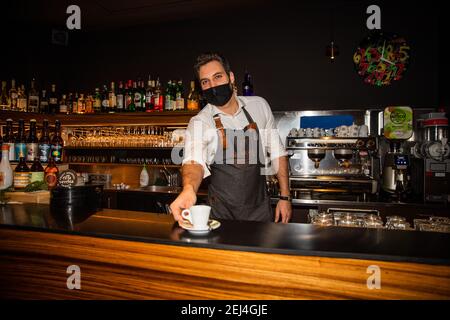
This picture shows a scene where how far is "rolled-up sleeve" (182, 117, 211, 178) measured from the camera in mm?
1979

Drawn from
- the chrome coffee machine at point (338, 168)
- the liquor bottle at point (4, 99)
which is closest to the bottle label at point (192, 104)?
the chrome coffee machine at point (338, 168)

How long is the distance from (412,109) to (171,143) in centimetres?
296

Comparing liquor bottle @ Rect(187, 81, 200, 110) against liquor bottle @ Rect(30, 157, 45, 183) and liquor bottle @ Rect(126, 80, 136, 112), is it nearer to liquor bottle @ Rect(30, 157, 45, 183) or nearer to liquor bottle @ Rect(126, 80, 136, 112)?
liquor bottle @ Rect(126, 80, 136, 112)

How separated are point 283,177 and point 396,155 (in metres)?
1.62

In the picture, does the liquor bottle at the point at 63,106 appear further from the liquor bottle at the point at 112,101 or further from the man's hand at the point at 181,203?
the man's hand at the point at 181,203

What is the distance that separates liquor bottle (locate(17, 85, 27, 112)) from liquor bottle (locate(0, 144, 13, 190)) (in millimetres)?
2585

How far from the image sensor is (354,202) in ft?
10.8

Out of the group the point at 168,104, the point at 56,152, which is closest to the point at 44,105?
the point at 168,104

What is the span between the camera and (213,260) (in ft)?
3.84

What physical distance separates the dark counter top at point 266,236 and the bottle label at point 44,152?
146cm

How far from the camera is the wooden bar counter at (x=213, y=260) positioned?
102cm

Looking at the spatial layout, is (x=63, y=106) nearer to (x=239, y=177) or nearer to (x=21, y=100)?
(x=21, y=100)
